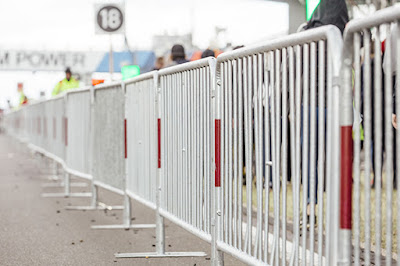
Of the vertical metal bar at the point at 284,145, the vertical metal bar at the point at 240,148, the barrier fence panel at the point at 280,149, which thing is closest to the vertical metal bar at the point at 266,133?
the barrier fence panel at the point at 280,149

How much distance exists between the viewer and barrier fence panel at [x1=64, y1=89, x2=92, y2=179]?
33.6ft

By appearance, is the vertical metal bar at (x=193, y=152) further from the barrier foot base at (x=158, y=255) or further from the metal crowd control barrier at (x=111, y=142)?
the metal crowd control barrier at (x=111, y=142)

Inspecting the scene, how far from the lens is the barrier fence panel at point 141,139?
7102mm

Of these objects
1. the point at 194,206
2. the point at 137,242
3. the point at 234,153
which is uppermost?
the point at 234,153

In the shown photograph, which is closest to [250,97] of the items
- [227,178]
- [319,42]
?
[227,178]

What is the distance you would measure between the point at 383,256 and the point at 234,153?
176 cm

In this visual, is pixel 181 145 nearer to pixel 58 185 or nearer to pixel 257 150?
pixel 257 150

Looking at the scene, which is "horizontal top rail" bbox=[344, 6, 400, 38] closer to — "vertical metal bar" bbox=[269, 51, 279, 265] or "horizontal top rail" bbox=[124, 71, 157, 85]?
"vertical metal bar" bbox=[269, 51, 279, 265]

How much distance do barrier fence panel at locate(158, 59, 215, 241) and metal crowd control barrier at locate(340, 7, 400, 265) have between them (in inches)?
79.3


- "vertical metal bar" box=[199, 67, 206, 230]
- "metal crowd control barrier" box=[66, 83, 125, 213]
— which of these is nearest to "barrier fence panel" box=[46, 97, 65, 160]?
"metal crowd control barrier" box=[66, 83, 125, 213]

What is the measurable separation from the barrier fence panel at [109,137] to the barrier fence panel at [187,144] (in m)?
1.70

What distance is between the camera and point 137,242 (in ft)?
23.9

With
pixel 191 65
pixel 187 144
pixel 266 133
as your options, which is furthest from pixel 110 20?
pixel 266 133

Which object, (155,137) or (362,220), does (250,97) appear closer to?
(362,220)
